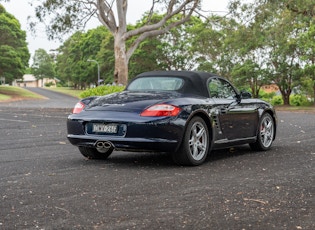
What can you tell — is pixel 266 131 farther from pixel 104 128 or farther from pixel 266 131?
pixel 104 128

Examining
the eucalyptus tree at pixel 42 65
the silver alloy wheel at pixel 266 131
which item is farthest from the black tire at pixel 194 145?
the eucalyptus tree at pixel 42 65

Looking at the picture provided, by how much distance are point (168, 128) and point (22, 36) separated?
70537 millimetres

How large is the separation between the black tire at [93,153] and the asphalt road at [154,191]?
0.47 ft

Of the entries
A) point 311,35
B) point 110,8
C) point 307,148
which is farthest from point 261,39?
point 307,148

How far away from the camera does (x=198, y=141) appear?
7777 mm

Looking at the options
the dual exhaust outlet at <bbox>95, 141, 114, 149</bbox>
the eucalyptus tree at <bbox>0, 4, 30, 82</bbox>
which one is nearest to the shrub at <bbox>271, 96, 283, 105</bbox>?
the eucalyptus tree at <bbox>0, 4, 30, 82</bbox>

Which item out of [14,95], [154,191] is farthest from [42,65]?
[154,191]

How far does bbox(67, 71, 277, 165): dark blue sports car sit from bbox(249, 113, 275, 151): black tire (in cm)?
45

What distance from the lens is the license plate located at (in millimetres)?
7465

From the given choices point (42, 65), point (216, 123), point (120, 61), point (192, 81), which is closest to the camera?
point (216, 123)

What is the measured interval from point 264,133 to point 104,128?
3.47m

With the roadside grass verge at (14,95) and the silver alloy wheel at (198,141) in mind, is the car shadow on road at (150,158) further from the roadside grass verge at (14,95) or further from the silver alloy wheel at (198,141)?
the roadside grass verge at (14,95)

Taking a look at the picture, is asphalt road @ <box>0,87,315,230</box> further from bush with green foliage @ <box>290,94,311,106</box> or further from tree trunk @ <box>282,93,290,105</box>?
bush with green foliage @ <box>290,94,311,106</box>

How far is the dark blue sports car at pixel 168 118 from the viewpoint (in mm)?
7344
